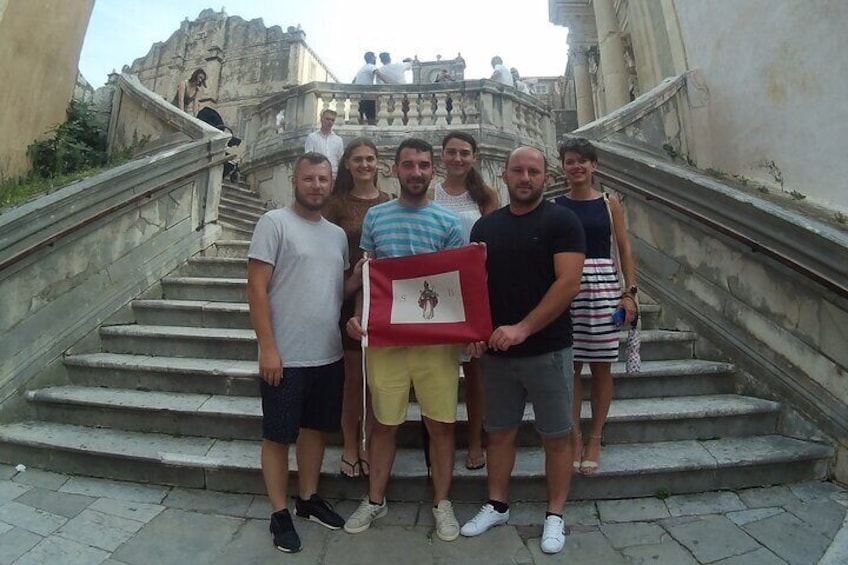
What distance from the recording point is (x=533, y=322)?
2.31m

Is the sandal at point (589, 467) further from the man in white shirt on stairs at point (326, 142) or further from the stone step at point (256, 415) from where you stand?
the man in white shirt on stairs at point (326, 142)

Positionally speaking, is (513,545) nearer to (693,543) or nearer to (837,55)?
(693,543)

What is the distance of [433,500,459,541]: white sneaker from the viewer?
2.49 metres

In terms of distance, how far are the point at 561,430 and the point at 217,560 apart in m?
1.80

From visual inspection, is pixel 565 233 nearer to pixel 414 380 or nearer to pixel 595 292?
pixel 595 292

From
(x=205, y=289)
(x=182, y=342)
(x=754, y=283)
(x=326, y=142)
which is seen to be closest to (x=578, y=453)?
(x=754, y=283)

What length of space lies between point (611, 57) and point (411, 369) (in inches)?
434

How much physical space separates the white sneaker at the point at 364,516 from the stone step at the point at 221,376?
113cm

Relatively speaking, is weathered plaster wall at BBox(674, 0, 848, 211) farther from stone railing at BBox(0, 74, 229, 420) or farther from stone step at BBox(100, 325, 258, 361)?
stone railing at BBox(0, 74, 229, 420)

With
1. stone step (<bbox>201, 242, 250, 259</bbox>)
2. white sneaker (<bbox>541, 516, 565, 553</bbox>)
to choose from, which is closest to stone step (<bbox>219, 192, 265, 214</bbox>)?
stone step (<bbox>201, 242, 250, 259</bbox>)

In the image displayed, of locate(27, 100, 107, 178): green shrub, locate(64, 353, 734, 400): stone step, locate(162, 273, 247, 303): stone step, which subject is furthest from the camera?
locate(27, 100, 107, 178): green shrub

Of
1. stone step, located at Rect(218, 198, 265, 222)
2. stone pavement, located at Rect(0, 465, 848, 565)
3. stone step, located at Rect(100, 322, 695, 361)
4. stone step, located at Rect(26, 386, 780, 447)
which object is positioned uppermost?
→ stone step, located at Rect(218, 198, 265, 222)

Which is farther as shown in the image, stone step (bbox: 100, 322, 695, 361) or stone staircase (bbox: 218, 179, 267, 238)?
stone staircase (bbox: 218, 179, 267, 238)

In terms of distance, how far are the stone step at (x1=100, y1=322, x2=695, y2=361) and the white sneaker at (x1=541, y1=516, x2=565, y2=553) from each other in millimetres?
1871
